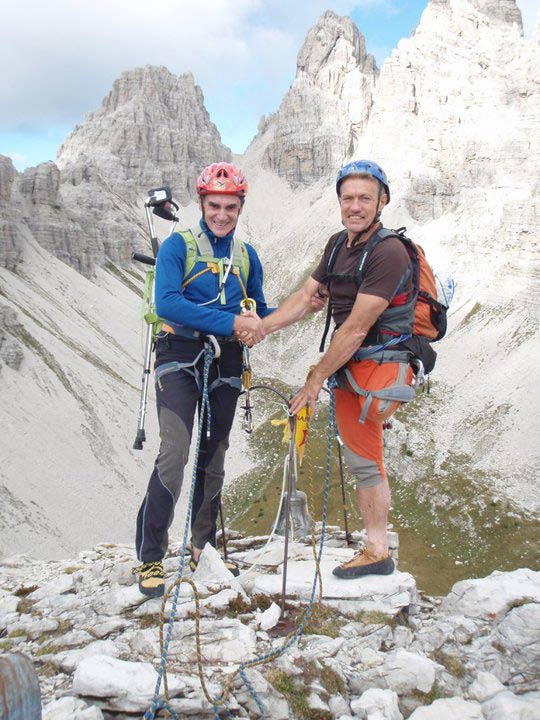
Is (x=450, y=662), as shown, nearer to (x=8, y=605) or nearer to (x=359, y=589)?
(x=359, y=589)

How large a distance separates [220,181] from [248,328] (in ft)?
8.15

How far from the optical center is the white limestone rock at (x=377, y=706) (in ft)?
19.2

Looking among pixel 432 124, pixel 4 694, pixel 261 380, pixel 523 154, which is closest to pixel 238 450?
pixel 261 380

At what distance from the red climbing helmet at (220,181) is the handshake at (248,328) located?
82.3 inches

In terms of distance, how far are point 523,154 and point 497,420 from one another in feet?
216

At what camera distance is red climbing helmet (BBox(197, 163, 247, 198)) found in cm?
866

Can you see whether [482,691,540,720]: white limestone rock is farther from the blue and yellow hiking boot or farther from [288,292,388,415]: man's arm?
the blue and yellow hiking boot

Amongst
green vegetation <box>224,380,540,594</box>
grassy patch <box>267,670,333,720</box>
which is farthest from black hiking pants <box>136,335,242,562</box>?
green vegetation <box>224,380,540,594</box>

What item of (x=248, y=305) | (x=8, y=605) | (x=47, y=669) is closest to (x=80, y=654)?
(x=47, y=669)

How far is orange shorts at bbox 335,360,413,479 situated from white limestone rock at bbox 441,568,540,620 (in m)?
2.15

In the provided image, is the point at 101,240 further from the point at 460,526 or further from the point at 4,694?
the point at 4,694

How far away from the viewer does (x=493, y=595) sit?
7781mm

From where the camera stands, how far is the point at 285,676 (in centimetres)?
633

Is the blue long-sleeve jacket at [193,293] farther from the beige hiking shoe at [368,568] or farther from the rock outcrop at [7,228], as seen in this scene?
the rock outcrop at [7,228]
